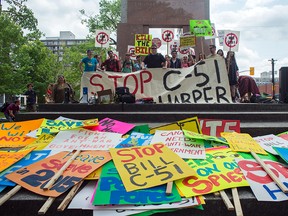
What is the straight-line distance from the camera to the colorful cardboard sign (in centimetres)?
331

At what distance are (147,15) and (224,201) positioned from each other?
11980mm

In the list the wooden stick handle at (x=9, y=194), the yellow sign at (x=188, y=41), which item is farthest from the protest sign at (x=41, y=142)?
the yellow sign at (x=188, y=41)

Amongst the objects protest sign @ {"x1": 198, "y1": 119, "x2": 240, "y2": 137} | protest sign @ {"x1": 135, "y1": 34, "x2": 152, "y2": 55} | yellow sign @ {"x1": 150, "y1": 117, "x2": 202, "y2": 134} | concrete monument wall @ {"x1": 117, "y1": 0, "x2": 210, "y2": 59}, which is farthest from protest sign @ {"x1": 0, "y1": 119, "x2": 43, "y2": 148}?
concrete monument wall @ {"x1": 117, "y1": 0, "x2": 210, "y2": 59}

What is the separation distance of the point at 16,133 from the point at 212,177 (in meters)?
3.51

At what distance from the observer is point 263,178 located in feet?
10.0

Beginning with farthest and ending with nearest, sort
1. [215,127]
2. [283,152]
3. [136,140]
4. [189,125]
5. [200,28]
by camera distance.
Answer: [200,28] < [215,127] < [189,125] < [136,140] < [283,152]

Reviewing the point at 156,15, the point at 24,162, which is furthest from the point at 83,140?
the point at 156,15

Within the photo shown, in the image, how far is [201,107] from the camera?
7.22 meters

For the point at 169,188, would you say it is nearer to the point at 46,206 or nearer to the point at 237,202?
the point at 237,202

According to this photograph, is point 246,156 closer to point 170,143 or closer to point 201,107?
point 170,143

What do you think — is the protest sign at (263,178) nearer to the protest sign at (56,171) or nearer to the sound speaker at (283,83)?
the protest sign at (56,171)

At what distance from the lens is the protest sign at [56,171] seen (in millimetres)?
2896

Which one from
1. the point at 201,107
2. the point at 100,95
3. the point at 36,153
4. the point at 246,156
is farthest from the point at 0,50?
the point at 246,156

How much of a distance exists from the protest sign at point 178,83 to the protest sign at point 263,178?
183 inches
